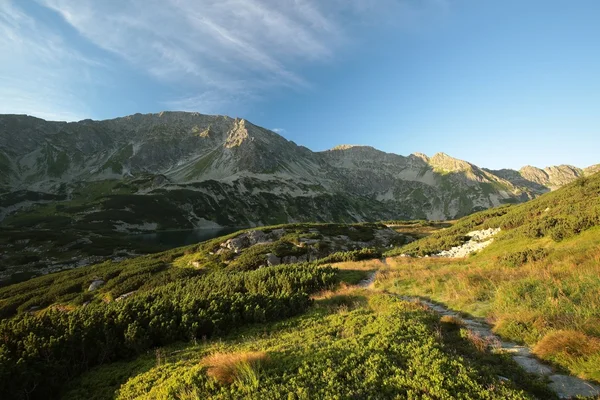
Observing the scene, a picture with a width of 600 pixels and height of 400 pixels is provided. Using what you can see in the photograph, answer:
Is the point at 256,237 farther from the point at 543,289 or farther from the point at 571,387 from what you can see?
the point at 571,387

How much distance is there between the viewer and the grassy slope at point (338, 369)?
682 cm

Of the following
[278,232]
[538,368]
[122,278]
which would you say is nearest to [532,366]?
[538,368]

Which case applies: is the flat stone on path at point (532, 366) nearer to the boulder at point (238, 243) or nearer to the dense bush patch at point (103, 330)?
the dense bush patch at point (103, 330)

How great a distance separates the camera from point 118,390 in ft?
29.5

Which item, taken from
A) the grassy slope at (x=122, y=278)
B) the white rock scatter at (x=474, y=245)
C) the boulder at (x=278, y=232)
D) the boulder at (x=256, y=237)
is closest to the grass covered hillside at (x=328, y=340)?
the white rock scatter at (x=474, y=245)

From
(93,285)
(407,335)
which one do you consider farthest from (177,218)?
(407,335)

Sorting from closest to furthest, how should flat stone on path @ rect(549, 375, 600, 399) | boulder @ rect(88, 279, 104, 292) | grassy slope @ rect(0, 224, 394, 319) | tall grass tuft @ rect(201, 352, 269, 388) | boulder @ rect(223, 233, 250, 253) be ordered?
flat stone on path @ rect(549, 375, 600, 399) → tall grass tuft @ rect(201, 352, 269, 388) → grassy slope @ rect(0, 224, 394, 319) → boulder @ rect(88, 279, 104, 292) → boulder @ rect(223, 233, 250, 253)

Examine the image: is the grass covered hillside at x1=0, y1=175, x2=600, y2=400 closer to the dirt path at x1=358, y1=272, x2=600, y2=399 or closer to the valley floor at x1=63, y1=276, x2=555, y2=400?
the valley floor at x1=63, y1=276, x2=555, y2=400

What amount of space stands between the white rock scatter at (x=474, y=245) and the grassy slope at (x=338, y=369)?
81.0ft

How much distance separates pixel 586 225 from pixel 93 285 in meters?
52.6

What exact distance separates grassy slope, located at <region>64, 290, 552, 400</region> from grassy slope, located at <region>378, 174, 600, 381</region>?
5.49 ft

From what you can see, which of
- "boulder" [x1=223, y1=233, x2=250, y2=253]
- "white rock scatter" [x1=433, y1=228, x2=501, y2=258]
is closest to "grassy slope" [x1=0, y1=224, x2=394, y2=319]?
"boulder" [x1=223, y1=233, x2=250, y2=253]

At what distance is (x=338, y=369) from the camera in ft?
25.2

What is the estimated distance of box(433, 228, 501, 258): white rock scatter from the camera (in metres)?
33.1
